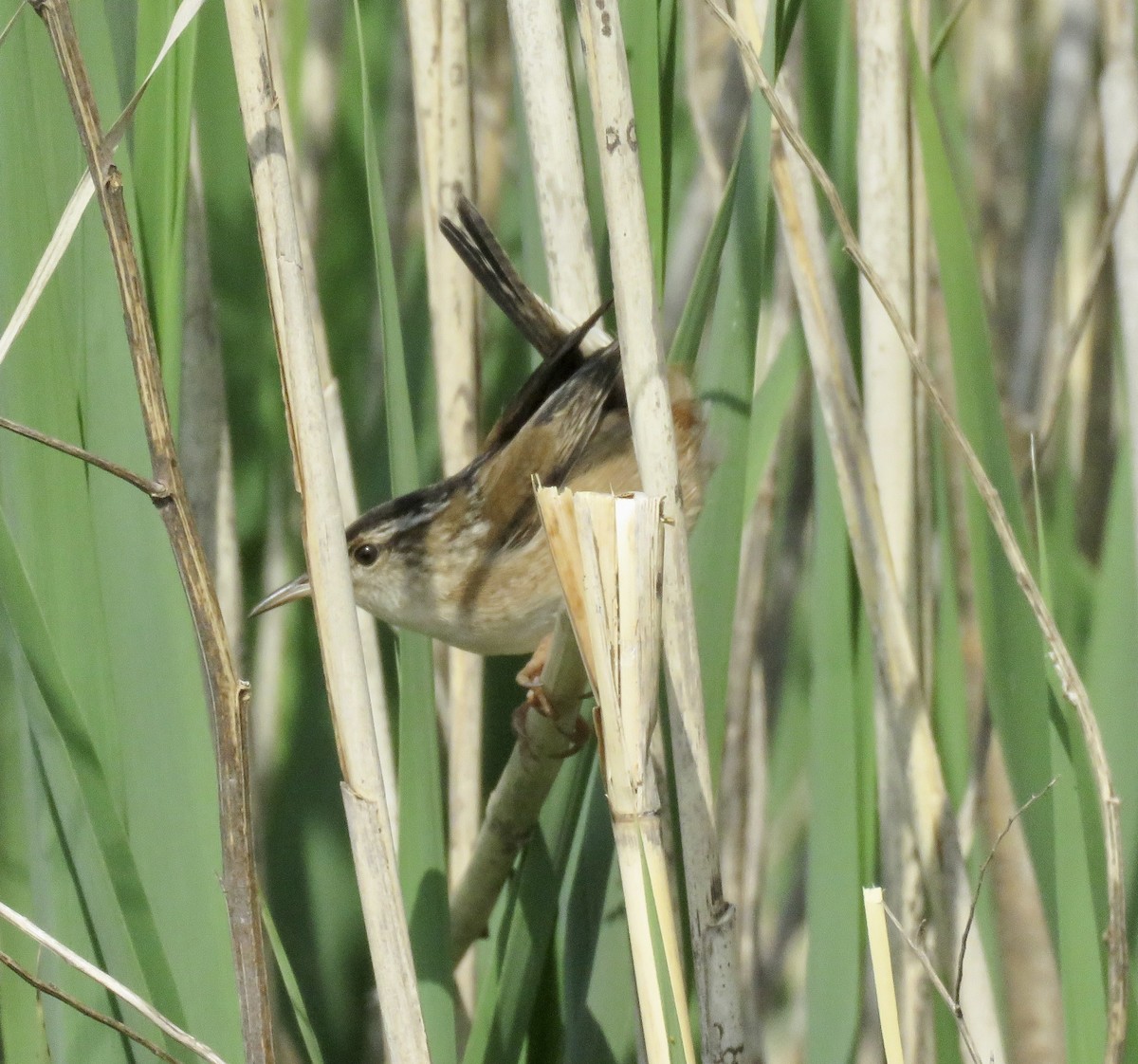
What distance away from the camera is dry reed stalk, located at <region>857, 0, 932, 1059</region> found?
1.22 m

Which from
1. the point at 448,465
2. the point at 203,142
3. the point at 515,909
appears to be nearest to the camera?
the point at 515,909

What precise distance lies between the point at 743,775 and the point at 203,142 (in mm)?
1058

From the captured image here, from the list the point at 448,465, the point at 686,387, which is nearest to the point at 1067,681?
the point at 686,387

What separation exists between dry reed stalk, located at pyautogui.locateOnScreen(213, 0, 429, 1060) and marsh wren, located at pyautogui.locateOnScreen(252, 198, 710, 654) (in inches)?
18.5

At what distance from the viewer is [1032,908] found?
6.74 feet

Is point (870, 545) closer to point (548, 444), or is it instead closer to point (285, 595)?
point (548, 444)

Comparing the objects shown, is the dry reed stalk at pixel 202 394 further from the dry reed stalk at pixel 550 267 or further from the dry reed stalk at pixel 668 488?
the dry reed stalk at pixel 668 488

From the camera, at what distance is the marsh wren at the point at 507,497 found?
1395mm

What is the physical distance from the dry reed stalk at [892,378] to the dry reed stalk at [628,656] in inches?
19.9

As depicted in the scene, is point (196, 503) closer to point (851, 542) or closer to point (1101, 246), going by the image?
point (851, 542)

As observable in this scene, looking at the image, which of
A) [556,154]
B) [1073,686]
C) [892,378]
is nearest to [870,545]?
[892,378]

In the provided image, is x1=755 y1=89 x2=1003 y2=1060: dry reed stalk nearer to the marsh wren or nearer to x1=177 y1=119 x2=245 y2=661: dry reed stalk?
the marsh wren

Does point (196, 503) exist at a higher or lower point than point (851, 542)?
higher

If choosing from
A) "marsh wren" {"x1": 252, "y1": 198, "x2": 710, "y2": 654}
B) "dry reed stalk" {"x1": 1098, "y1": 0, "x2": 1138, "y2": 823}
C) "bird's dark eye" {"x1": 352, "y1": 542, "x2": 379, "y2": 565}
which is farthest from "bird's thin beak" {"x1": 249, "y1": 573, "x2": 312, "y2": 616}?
"dry reed stalk" {"x1": 1098, "y1": 0, "x2": 1138, "y2": 823}
